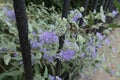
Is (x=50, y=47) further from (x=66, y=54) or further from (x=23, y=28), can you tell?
(x=23, y=28)

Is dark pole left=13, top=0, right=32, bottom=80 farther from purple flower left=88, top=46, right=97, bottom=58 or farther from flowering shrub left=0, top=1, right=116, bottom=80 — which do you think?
purple flower left=88, top=46, right=97, bottom=58

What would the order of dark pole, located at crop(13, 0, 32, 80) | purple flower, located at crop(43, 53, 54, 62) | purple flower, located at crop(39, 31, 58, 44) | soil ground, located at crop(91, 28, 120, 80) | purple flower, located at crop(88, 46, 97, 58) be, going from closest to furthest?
dark pole, located at crop(13, 0, 32, 80) < purple flower, located at crop(39, 31, 58, 44) < purple flower, located at crop(43, 53, 54, 62) < purple flower, located at crop(88, 46, 97, 58) < soil ground, located at crop(91, 28, 120, 80)

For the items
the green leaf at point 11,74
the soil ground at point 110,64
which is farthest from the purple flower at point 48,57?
the soil ground at point 110,64

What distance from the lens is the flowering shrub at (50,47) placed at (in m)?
1.51

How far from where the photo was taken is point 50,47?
5.33 ft

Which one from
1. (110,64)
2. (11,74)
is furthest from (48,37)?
(110,64)

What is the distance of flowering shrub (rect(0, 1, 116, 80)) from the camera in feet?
4.97

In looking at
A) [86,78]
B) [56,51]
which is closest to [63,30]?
[56,51]

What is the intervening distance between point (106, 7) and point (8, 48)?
1245 mm

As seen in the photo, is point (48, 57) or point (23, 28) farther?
point (48, 57)

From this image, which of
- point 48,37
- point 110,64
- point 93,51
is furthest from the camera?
point 110,64

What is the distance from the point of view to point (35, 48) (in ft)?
5.28

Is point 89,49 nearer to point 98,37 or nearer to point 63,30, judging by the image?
point 98,37

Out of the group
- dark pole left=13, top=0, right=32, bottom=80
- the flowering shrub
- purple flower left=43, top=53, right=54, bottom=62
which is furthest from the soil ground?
dark pole left=13, top=0, right=32, bottom=80
